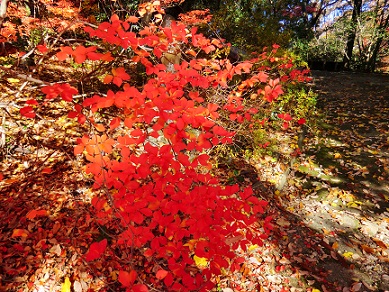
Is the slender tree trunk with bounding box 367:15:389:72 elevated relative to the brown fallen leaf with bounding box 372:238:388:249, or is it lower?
elevated

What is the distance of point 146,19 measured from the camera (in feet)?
20.5

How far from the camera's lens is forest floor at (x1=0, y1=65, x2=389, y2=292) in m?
3.89

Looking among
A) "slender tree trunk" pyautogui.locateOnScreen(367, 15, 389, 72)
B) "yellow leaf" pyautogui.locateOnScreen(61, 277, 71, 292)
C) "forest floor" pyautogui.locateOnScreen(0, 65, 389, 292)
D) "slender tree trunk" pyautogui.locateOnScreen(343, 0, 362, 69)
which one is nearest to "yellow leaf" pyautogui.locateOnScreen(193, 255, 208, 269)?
"forest floor" pyautogui.locateOnScreen(0, 65, 389, 292)

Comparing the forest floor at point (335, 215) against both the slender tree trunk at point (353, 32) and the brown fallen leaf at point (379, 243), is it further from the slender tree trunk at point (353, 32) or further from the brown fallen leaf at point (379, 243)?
the slender tree trunk at point (353, 32)

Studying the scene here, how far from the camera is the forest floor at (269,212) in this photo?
12.8 ft

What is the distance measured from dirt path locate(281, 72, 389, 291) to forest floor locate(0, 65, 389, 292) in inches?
0.8

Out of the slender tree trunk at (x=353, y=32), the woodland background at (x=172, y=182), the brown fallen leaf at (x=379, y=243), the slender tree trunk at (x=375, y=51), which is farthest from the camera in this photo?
the slender tree trunk at (x=375, y=51)

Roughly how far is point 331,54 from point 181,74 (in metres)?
19.4

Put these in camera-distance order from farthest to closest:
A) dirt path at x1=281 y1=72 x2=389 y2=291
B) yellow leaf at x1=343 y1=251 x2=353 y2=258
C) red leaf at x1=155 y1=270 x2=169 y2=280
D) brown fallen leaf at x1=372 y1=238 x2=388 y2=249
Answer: brown fallen leaf at x1=372 y1=238 x2=388 y2=249 → yellow leaf at x1=343 y1=251 x2=353 y2=258 → dirt path at x1=281 y1=72 x2=389 y2=291 → red leaf at x1=155 y1=270 x2=169 y2=280

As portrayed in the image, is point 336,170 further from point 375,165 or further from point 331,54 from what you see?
point 331,54

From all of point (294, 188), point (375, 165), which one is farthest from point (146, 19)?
point (375, 165)

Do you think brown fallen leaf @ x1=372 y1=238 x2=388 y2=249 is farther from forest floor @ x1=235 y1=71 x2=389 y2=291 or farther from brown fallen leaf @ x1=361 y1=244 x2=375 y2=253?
brown fallen leaf @ x1=361 y1=244 x2=375 y2=253

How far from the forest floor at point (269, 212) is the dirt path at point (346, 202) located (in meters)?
0.02

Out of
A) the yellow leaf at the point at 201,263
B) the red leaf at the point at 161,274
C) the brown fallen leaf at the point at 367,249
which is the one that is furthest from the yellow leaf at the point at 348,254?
the red leaf at the point at 161,274
